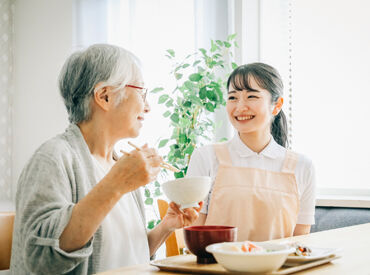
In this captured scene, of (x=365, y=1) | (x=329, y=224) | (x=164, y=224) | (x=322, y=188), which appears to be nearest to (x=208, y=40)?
(x=365, y=1)


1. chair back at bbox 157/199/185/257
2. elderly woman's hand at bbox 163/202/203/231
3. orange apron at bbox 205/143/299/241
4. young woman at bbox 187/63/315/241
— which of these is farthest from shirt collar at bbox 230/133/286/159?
elderly woman's hand at bbox 163/202/203/231

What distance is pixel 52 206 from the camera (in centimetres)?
120

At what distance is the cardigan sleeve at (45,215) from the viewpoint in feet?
3.85

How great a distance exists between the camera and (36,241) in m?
1.18

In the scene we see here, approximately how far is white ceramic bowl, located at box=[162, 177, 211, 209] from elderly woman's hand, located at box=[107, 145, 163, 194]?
0.21 ft

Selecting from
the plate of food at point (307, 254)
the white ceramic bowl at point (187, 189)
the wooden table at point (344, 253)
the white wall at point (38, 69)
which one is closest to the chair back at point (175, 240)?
the wooden table at point (344, 253)

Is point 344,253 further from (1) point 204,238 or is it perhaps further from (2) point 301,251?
(1) point 204,238

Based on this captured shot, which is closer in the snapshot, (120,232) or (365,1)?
(120,232)

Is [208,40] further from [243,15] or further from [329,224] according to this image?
[329,224]

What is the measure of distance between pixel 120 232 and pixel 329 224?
4.62 ft

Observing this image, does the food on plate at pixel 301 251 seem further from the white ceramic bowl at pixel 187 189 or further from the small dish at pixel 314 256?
the white ceramic bowl at pixel 187 189

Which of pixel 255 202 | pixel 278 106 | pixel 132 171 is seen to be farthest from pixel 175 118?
pixel 132 171

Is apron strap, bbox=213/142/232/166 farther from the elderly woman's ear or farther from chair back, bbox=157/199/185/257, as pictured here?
the elderly woman's ear

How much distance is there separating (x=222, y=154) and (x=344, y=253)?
0.84 m
